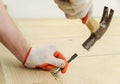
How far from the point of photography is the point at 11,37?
1159 mm

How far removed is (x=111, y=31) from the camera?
6.48ft

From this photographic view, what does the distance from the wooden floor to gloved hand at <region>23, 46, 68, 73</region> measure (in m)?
0.03

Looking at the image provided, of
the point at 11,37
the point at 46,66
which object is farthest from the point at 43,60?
the point at 11,37

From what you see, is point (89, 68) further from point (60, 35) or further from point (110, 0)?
point (110, 0)

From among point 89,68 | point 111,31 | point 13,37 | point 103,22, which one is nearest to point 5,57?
point 13,37

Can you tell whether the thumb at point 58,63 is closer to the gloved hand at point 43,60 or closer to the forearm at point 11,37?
the gloved hand at point 43,60

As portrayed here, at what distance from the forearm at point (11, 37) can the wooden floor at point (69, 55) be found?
90 millimetres

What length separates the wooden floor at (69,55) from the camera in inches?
44.4

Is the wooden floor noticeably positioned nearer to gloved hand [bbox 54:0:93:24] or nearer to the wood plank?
the wood plank

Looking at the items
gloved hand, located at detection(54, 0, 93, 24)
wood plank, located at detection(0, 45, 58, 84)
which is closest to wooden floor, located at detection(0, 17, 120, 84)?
wood plank, located at detection(0, 45, 58, 84)

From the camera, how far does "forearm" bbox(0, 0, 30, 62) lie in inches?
45.2

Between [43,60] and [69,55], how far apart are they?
29 centimetres

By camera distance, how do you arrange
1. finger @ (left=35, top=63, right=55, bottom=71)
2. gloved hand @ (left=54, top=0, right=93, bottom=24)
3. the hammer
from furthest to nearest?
finger @ (left=35, top=63, right=55, bottom=71) < the hammer < gloved hand @ (left=54, top=0, right=93, bottom=24)

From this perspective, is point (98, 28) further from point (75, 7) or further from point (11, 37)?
point (11, 37)
